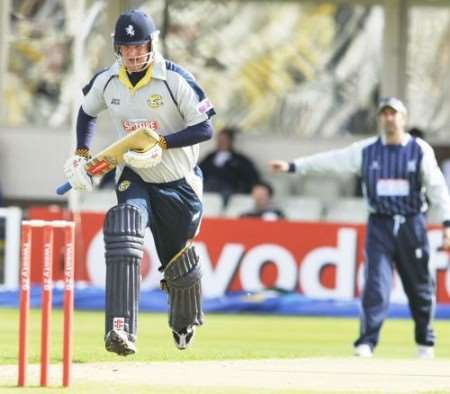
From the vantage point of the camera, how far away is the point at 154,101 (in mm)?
8641

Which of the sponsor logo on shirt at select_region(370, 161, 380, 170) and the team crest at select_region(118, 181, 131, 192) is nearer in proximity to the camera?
the team crest at select_region(118, 181, 131, 192)

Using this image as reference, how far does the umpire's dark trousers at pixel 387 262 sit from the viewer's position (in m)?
11.1

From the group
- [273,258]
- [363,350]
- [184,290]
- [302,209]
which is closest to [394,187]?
[363,350]

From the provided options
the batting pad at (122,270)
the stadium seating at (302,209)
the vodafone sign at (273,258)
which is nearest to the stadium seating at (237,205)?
the stadium seating at (302,209)

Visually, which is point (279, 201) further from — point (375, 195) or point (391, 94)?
point (375, 195)

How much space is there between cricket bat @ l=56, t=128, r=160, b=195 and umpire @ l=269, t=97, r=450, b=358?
105 inches

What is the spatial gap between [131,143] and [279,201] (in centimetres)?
926

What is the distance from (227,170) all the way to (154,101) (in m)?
8.92

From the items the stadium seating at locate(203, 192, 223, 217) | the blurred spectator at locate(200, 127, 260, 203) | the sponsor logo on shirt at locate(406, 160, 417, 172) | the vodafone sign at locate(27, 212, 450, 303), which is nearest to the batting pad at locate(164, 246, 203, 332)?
the sponsor logo on shirt at locate(406, 160, 417, 172)

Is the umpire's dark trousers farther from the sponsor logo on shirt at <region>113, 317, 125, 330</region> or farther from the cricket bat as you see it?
the sponsor logo on shirt at <region>113, 317, 125, 330</region>

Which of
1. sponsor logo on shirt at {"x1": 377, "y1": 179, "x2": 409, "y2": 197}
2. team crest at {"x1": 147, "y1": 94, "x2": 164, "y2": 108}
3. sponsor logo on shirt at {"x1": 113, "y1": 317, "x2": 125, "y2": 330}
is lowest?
sponsor logo on shirt at {"x1": 113, "y1": 317, "x2": 125, "y2": 330}

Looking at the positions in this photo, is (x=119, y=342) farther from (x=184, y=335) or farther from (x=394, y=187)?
(x=394, y=187)

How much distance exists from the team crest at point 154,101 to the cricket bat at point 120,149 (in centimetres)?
16

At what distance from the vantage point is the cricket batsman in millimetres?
8125
